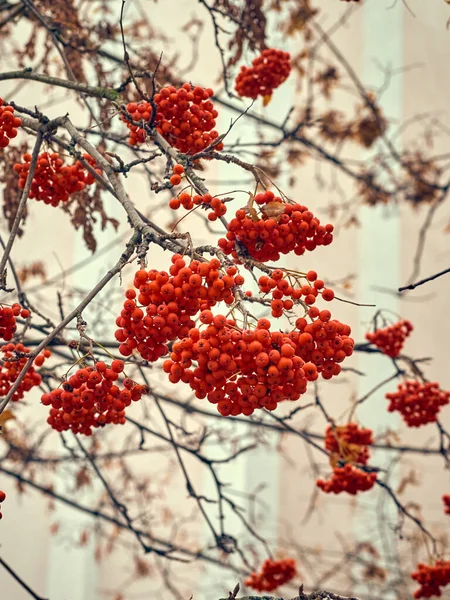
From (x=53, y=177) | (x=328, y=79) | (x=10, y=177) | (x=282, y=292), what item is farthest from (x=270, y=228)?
(x=328, y=79)

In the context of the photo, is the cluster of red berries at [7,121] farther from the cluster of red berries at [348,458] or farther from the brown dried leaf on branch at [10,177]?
the cluster of red berries at [348,458]

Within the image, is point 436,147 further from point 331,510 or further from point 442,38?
point 331,510

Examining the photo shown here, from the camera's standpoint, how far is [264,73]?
1.46 metres

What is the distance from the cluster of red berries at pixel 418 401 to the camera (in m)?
1.45

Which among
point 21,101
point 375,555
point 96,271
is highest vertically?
point 21,101

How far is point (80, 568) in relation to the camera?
3.11 m

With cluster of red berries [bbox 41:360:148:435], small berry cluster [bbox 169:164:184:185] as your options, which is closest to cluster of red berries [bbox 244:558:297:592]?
cluster of red berries [bbox 41:360:148:435]

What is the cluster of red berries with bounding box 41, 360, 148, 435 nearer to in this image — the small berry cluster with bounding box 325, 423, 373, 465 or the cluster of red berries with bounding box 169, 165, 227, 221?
the cluster of red berries with bounding box 169, 165, 227, 221

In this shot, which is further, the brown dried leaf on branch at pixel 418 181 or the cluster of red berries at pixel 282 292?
the brown dried leaf on branch at pixel 418 181

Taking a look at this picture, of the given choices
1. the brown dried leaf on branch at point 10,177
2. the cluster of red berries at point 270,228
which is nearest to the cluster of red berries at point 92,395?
the cluster of red berries at point 270,228

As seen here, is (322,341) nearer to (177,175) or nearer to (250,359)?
(250,359)

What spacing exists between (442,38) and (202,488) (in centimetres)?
307

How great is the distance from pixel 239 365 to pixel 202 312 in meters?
0.08

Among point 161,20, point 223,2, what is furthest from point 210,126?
point 161,20
